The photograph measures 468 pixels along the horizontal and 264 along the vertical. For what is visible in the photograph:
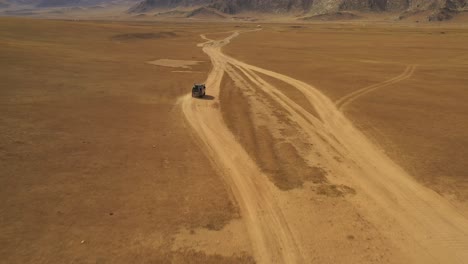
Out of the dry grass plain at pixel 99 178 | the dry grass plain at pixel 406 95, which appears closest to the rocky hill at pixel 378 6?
the dry grass plain at pixel 406 95

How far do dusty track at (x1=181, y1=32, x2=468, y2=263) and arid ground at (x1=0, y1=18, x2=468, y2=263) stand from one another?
57mm

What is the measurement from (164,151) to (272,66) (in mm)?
27921

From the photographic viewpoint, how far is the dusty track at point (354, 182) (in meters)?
10.4

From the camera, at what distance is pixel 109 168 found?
46.4 feet

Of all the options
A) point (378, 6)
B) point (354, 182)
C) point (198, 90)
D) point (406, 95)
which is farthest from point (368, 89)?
point (378, 6)

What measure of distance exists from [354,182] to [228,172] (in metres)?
4.60

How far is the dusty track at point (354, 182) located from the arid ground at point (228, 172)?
2.2 inches

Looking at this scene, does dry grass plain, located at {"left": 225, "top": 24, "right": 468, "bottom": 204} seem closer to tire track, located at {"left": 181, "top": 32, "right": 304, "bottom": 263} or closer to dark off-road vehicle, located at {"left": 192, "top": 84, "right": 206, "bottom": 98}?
tire track, located at {"left": 181, "top": 32, "right": 304, "bottom": 263}

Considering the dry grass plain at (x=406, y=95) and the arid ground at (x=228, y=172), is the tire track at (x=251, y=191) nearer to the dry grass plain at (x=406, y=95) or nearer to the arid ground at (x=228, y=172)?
the arid ground at (x=228, y=172)

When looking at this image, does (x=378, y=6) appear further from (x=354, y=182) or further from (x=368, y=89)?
(x=354, y=182)

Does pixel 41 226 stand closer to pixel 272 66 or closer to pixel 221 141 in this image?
pixel 221 141

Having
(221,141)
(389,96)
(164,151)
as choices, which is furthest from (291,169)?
(389,96)

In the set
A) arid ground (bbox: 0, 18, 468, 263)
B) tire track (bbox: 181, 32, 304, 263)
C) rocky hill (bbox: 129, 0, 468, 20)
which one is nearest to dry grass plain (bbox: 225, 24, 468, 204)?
arid ground (bbox: 0, 18, 468, 263)

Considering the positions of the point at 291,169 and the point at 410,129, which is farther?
the point at 410,129
